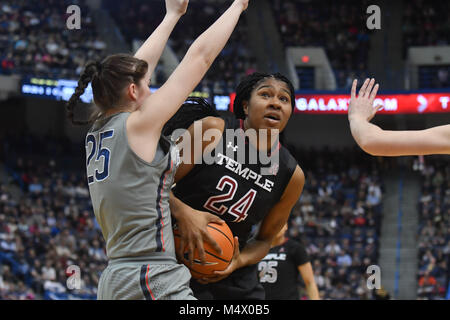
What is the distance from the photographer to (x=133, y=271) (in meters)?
2.90

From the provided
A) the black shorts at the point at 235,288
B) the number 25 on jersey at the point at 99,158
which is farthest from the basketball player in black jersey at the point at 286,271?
the number 25 on jersey at the point at 99,158

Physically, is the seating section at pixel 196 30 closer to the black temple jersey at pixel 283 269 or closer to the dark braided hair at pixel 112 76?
the black temple jersey at pixel 283 269

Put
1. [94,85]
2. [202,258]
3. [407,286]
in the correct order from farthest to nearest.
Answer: [407,286] → [202,258] → [94,85]

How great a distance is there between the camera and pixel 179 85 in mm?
2922

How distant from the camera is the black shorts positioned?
376 cm

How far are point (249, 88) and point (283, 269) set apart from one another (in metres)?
3.26

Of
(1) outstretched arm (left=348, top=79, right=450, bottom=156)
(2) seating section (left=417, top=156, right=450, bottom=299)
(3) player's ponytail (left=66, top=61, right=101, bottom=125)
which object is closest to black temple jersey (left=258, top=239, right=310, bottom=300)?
(1) outstretched arm (left=348, top=79, right=450, bottom=156)

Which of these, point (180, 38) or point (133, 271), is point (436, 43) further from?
point (133, 271)

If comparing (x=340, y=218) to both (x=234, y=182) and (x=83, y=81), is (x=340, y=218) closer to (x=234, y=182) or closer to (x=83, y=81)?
(x=234, y=182)

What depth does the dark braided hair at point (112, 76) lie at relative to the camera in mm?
3008

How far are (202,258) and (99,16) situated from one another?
1842 cm

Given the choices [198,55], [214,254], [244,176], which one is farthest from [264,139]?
[198,55]

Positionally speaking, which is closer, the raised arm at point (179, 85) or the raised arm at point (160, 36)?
the raised arm at point (179, 85)
